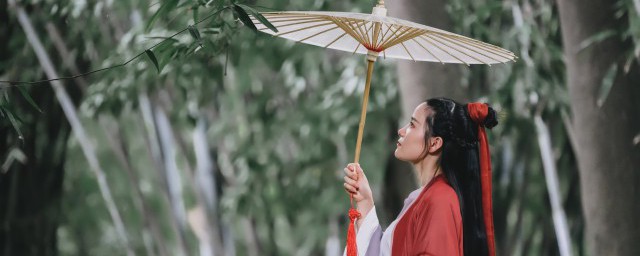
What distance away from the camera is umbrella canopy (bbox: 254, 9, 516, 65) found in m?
3.80

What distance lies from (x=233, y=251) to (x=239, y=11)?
5.95m

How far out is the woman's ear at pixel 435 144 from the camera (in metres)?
3.73

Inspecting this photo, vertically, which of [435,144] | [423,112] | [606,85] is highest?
[606,85]

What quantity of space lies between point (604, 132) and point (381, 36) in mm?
1838

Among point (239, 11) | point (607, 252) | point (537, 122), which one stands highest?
point (537, 122)

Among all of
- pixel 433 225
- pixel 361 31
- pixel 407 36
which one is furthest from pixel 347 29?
pixel 433 225

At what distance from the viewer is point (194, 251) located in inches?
622

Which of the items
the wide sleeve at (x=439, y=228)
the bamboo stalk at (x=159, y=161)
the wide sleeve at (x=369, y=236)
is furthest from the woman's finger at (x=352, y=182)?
the bamboo stalk at (x=159, y=161)

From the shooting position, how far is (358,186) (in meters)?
3.80

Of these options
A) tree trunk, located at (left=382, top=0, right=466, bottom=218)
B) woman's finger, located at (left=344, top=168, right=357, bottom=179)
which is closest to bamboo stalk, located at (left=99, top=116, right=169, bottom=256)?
tree trunk, located at (left=382, top=0, right=466, bottom=218)

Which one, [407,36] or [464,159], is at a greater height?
[407,36]

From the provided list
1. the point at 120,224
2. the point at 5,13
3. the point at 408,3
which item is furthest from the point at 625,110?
the point at 120,224

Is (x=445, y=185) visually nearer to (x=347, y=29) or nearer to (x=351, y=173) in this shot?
(x=351, y=173)

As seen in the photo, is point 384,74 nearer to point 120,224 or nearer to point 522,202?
point 522,202
